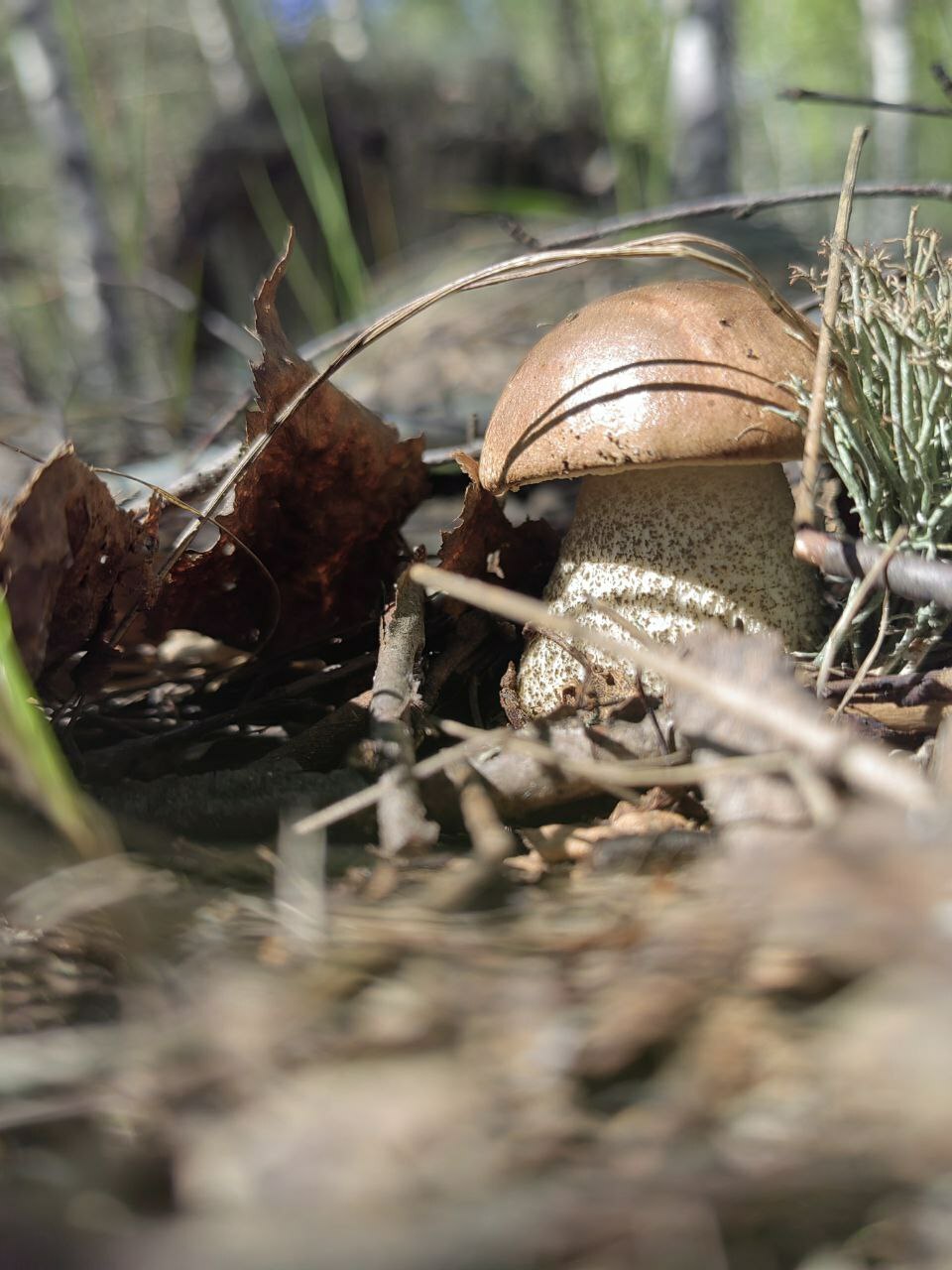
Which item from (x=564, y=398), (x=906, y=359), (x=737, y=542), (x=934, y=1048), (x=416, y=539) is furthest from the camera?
(x=416, y=539)

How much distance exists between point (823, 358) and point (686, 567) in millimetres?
466

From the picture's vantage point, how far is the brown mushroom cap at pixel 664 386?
1361 mm

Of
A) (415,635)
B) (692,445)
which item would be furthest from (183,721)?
(692,445)

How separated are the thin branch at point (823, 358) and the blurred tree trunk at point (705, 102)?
17.4 ft

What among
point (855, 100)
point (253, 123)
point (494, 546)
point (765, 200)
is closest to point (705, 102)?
point (855, 100)

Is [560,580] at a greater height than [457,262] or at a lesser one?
lesser

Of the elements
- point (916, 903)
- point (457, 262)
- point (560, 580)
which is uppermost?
point (457, 262)

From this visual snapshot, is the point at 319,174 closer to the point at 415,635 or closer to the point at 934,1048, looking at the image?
the point at 415,635

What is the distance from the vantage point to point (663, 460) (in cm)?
139

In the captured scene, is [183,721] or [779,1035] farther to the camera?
[183,721]

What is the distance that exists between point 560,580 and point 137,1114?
1.20 m

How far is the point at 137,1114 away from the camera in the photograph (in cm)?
65

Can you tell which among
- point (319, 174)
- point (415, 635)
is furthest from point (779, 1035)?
point (319, 174)

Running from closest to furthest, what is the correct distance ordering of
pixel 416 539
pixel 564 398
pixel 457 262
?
pixel 564 398 → pixel 416 539 → pixel 457 262
